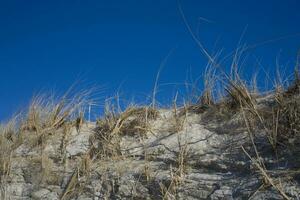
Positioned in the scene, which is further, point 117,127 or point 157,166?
point 117,127

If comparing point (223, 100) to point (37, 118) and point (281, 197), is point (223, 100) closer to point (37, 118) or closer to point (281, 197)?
point (281, 197)

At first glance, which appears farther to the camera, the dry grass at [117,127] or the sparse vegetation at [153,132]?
the dry grass at [117,127]

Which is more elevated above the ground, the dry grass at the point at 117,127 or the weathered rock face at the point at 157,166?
the dry grass at the point at 117,127

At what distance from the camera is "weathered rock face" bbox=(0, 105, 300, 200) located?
11.3 ft

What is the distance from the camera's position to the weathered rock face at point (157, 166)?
3443 mm

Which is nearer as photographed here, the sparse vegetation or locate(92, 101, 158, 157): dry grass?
the sparse vegetation

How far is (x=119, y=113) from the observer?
5059 millimetres

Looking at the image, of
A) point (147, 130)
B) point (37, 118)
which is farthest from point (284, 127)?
point (37, 118)

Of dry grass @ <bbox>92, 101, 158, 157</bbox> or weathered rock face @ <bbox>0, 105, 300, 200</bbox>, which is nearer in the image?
weathered rock face @ <bbox>0, 105, 300, 200</bbox>

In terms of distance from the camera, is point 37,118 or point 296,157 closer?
point 296,157

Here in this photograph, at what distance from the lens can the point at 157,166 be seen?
13.4 ft

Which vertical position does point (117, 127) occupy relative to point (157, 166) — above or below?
above

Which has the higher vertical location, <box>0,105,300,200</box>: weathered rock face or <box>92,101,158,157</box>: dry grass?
<box>92,101,158,157</box>: dry grass

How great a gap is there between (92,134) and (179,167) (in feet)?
5.05
